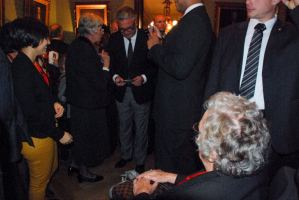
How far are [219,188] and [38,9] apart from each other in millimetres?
4787

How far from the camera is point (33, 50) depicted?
1608 mm

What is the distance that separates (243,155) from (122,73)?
1.94 metres

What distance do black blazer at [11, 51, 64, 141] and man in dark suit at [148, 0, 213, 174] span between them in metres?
0.84

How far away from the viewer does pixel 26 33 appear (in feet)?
5.10

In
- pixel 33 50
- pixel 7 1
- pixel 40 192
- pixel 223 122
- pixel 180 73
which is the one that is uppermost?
pixel 7 1

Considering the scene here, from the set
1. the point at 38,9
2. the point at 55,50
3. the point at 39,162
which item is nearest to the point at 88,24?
the point at 55,50

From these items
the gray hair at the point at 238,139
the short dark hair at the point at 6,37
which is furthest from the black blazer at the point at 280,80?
the short dark hair at the point at 6,37

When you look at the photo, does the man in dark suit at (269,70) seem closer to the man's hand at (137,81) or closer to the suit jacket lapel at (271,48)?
the suit jacket lapel at (271,48)

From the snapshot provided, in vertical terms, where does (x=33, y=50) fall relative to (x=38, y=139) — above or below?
above

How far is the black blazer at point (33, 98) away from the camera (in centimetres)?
148

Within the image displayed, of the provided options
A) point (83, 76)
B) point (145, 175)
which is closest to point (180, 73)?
point (145, 175)

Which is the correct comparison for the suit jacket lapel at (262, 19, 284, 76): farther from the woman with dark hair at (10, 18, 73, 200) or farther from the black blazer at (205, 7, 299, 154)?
the woman with dark hair at (10, 18, 73, 200)

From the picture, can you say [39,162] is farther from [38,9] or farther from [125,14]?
[38,9]

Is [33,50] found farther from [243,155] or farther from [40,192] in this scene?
[243,155]
